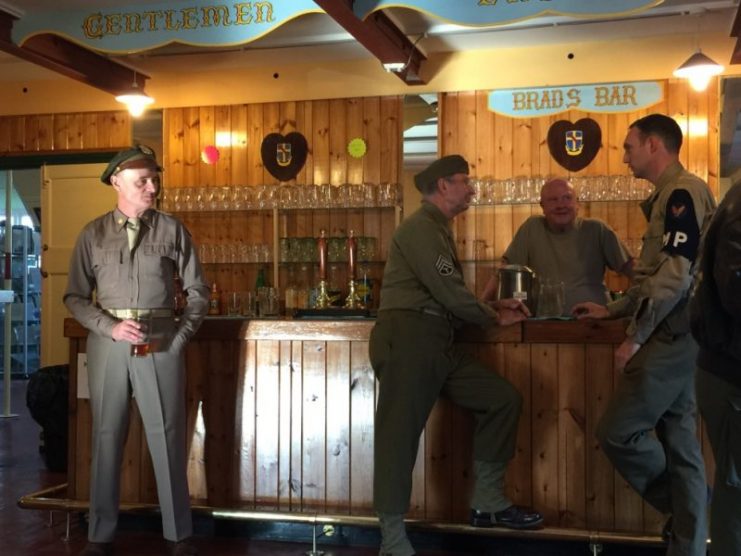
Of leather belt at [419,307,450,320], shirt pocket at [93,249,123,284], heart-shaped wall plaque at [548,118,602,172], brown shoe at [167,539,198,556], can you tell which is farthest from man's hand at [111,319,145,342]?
heart-shaped wall plaque at [548,118,602,172]

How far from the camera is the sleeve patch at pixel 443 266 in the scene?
12.4 ft

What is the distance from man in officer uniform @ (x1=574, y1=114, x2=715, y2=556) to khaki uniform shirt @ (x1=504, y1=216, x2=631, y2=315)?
1497 mm

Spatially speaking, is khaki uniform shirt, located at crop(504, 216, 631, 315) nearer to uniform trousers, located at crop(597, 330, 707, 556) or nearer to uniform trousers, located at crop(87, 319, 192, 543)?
uniform trousers, located at crop(597, 330, 707, 556)

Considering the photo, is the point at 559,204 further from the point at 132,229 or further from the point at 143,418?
the point at 143,418

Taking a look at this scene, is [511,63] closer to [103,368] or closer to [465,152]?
[465,152]

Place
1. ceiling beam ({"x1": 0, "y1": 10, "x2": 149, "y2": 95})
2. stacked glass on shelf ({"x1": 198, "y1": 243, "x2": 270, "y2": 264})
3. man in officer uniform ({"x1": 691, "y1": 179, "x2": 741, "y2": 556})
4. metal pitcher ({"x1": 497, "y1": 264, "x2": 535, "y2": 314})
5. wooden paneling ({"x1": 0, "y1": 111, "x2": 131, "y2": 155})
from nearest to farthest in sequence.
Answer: man in officer uniform ({"x1": 691, "y1": 179, "x2": 741, "y2": 556}), metal pitcher ({"x1": 497, "y1": 264, "x2": 535, "y2": 314}), ceiling beam ({"x1": 0, "y1": 10, "x2": 149, "y2": 95}), stacked glass on shelf ({"x1": 198, "y1": 243, "x2": 270, "y2": 264}), wooden paneling ({"x1": 0, "y1": 111, "x2": 131, "y2": 155})

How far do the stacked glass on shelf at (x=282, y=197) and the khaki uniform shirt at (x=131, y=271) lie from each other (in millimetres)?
3358

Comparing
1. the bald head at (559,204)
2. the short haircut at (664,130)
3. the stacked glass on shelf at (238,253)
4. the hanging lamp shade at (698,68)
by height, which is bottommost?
the stacked glass on shelf at (238,253)

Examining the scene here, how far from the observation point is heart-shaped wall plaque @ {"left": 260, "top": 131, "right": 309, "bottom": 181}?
7.68m

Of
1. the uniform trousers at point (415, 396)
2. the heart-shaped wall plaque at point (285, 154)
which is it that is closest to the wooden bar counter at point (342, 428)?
the uniform trousers at point (415, 396)

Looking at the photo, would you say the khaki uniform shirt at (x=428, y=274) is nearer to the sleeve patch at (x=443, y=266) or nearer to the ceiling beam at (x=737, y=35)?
the sleeve patch at (x=443, y=266)

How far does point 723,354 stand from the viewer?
2400 millimetres

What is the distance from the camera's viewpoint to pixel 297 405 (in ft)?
14.6

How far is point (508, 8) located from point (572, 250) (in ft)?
4.49
